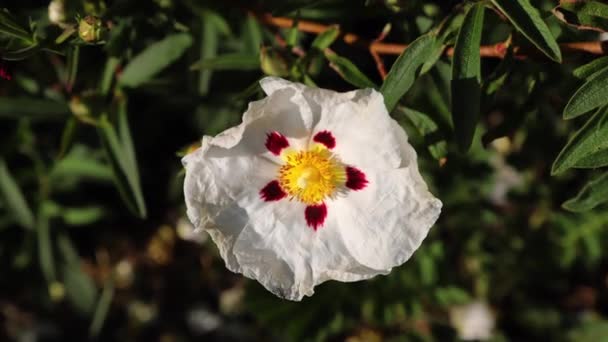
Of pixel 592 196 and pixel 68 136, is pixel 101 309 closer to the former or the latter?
pixel 68 136

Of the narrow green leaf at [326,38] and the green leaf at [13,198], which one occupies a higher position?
the narrow green leaf at [326,38]

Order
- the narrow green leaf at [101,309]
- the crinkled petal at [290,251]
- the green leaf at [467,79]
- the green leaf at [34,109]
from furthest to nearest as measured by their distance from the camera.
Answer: the narrow green leaf at [101,309] < the green leaf at [34,109] < the crinkled petal at [290,251] < the green leaf at [467,79]

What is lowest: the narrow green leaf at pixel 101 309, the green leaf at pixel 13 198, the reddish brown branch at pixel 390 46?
the narrow green leaf at pixel 101 309

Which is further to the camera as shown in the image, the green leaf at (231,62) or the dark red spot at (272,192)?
the green leaf at (231,62)

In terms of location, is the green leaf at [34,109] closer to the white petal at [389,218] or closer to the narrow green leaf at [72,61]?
the narrow green leaf at [72,61]

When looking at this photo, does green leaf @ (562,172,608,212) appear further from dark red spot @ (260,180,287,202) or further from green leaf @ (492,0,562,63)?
dark red spot @ (260,180,287,202)

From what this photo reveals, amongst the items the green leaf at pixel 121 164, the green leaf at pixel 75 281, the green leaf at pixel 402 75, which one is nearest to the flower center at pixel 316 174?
the green leaf at pixel 402 75

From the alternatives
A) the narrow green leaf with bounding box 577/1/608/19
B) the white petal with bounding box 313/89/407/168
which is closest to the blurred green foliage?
the narrow green leaf with bounding box 577/1/608/19
